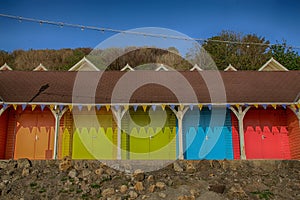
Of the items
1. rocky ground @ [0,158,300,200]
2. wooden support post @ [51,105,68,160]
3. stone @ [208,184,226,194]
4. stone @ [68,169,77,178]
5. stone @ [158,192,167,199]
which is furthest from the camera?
wooden support post @ [51,105,68,160]

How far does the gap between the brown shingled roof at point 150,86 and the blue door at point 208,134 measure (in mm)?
1040

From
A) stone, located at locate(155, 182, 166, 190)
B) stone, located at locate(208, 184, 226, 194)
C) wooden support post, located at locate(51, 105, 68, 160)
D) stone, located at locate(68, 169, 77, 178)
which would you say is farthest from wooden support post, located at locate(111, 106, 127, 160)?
stone, located at locate(208, 184, 226, 194)

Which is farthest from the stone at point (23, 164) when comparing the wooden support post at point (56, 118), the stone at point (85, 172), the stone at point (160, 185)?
the stone at point (160, 185)

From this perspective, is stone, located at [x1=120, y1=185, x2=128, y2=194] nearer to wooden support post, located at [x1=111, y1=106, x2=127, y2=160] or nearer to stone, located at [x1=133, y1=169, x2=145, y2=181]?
stone, located at [x1=133, y1=169, x2=145, y2=181]

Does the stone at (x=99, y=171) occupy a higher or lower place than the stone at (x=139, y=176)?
higher

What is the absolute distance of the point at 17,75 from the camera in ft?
57.4

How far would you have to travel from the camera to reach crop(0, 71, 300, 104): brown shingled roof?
48.5 ft

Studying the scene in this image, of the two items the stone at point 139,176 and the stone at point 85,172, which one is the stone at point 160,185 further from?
the stone at point 85,172

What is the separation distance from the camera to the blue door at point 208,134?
1539 centimetres

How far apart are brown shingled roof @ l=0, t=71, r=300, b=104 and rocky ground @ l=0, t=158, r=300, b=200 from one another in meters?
4.06

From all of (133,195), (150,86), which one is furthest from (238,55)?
(133,195)

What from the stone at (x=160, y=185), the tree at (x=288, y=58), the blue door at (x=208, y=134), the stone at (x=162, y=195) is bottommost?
the stone at (x=162, y=195)

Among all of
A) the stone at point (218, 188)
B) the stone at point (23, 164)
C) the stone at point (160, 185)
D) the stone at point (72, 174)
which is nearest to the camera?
the stone at point (218, 188)

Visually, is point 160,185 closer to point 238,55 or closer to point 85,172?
point 85,172
